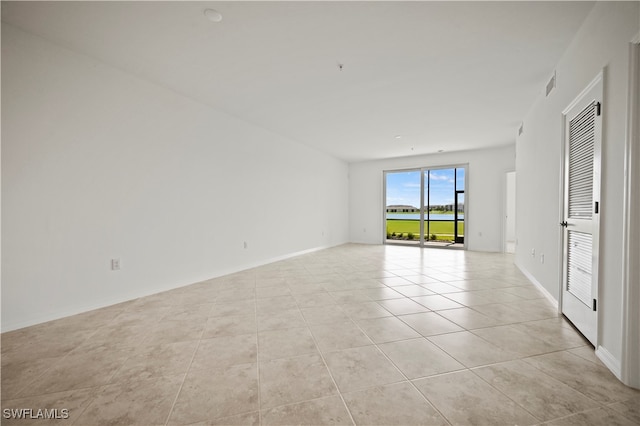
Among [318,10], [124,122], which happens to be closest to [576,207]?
[318,10]

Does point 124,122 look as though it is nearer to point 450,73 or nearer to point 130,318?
point 130,318

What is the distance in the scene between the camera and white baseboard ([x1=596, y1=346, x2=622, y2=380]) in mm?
1661

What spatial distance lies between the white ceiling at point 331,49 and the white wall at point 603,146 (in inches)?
11.5

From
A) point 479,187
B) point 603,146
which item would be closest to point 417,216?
point 479,187

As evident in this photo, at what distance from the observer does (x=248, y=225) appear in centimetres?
496

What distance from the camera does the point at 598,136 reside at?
6.38 ft

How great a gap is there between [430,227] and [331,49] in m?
6.89

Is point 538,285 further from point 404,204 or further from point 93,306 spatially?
point 93,306

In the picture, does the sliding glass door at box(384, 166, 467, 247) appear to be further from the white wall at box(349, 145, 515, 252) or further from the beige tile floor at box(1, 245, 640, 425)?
the beige tile floor at box(1, 245, 640, 425)

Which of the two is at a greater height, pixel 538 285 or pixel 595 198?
pixel 595 198

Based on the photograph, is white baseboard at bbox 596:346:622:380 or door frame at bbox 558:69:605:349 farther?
door frame at bbox 558:69:605:349

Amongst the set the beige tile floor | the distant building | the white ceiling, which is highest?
the white ceiling

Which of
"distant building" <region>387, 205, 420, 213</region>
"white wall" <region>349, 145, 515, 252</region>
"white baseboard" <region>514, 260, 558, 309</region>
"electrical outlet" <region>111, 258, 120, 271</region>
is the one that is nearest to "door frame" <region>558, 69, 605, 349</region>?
"white baseboard" <region>514, 260, 558, 309</region>

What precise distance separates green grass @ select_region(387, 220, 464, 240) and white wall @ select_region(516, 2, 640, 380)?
15.1 ft
